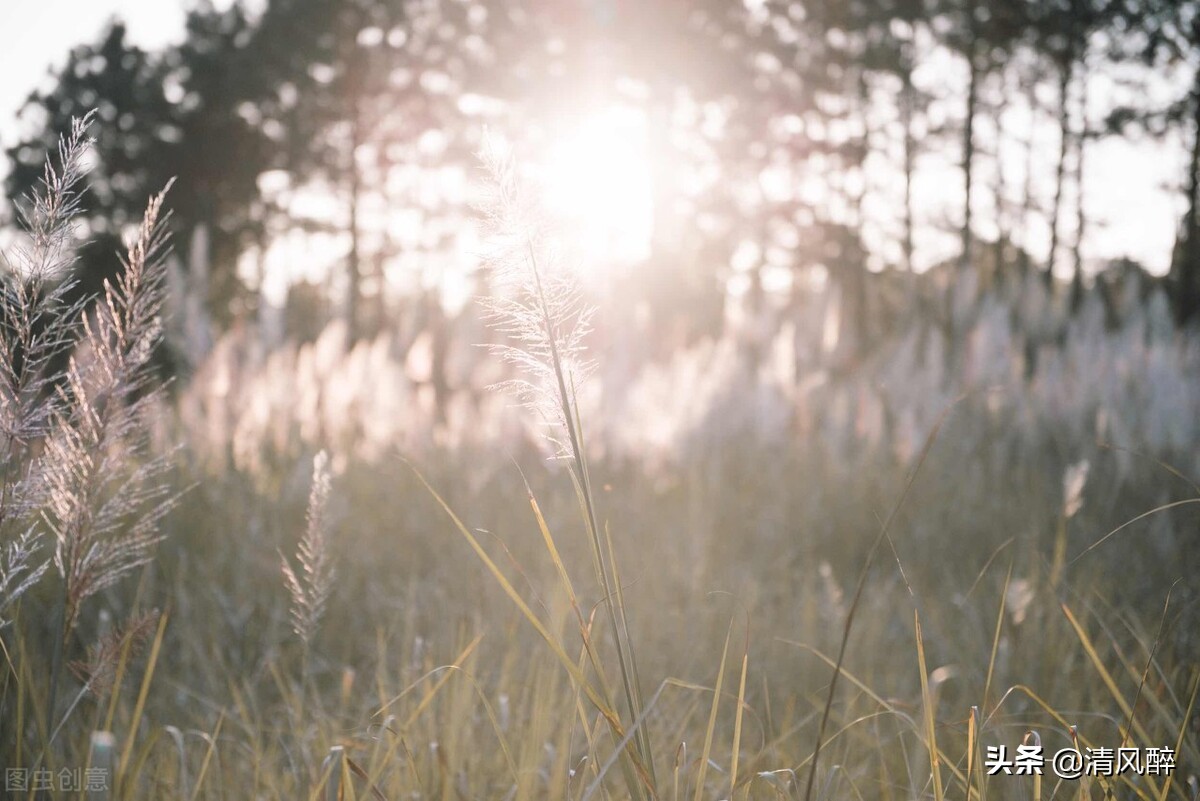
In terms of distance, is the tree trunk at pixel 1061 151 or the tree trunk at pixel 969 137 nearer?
the tree trunk at pixel 1061 151

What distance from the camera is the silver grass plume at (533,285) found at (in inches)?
36.0

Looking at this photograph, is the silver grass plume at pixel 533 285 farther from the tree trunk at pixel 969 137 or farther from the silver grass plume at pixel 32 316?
the tree trunk at pixel 969 137

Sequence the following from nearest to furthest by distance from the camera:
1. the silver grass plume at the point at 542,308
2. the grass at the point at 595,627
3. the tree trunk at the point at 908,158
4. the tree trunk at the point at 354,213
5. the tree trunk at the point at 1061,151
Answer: the silver grass plume at the point at 542,308 < the grass at the point at 595,627 < the tree trunk at the point at 1061,151 < the tree trunk at the point at 908,158 < the tree trunk at the point at 354,213

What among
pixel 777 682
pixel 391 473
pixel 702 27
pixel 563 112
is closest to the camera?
pixel 777 682

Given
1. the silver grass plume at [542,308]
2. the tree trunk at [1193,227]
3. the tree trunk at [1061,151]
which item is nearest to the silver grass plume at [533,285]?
the silver grass plume at [542,308]

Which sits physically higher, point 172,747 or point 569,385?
point 569,385

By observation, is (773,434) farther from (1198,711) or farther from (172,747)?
(172,747)

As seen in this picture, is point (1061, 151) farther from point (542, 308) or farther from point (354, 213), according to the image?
point (542, 308)

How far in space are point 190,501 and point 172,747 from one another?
68.8 inches

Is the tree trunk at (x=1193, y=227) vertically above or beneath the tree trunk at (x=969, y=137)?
beneath

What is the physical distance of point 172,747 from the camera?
1.81m

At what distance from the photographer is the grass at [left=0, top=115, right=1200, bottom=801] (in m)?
1.09

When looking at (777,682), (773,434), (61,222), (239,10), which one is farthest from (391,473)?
(239,10)

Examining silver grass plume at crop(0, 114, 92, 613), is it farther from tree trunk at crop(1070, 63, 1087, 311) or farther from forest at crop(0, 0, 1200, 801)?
tree trunk at crop(1070, 63, 1087, 311)
